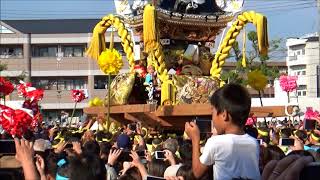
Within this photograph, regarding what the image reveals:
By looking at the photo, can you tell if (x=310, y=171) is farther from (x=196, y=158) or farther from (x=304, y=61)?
(x=304, y=61)

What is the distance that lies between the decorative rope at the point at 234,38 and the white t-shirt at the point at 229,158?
1200 centimetres

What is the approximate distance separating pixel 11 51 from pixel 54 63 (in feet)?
13.6

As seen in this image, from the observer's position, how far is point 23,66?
174 ft

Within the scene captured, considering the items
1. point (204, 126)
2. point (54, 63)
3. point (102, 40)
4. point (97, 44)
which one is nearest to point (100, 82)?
point (54, 63)

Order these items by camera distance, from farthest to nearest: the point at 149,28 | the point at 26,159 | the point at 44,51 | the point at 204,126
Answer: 1. the point at 44,51
2. the point at 149,28
3. the point at 204,126
4. the point at 26,159

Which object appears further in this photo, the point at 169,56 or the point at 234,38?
the point at 169,56

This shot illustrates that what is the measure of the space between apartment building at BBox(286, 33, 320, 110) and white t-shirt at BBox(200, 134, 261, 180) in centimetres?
5802

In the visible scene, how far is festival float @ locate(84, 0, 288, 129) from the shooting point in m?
14.6

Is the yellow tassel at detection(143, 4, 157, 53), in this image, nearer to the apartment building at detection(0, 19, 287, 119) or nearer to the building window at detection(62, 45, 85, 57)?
the apartment building at detection(0, 19, 287, 119)

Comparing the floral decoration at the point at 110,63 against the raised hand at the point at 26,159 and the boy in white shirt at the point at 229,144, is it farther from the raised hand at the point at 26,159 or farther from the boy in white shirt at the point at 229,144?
the raised hand at the point at 26,159

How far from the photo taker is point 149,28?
1509 cm

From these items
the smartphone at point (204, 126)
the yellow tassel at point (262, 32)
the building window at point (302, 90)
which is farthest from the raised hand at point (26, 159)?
the building window at point (302, 90)

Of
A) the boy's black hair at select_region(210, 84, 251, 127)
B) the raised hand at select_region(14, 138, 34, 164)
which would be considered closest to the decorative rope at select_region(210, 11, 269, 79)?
the boy's black hair at select_region(210, 84, 251, 127)

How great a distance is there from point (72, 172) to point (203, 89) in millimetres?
11842
